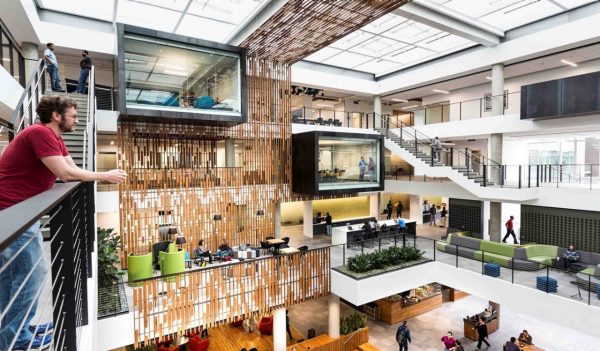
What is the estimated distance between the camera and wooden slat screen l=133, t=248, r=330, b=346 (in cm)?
966

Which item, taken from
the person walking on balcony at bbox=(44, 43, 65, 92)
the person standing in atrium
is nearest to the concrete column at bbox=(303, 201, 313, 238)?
the person standing in atrium

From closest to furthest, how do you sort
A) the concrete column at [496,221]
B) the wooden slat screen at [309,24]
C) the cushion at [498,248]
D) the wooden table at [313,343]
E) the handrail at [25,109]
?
1. the handrail at [25,109]
2. the wooden slat screen at [309,24]
3. the wooden table at [313,343]
4. the cushion at [498,248]
5. the concrete column at [496,221]

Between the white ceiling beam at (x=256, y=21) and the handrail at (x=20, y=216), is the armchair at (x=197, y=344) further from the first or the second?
the handrail at (x=20, y=216)

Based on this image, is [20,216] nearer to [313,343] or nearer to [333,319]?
[313,343]

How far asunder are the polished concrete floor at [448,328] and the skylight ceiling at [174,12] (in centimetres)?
1292

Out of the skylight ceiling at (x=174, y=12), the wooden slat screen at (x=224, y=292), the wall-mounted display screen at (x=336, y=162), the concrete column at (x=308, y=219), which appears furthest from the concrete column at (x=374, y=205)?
the skylight ceiling at (x=174, y=12)

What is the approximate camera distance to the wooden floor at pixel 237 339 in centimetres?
1316

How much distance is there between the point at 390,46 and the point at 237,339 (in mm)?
15045

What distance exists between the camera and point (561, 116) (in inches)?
512

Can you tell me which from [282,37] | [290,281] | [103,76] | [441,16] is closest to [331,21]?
[282,37]

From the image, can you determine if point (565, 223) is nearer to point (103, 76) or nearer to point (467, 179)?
point (467, 179)

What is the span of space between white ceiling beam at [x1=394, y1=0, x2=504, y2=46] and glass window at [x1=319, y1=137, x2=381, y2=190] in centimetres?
582

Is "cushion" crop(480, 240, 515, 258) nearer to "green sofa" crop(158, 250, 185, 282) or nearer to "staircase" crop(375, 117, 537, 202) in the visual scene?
"staircase" crop(375, 117, 537, 202)

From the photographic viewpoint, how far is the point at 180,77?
481 inches
